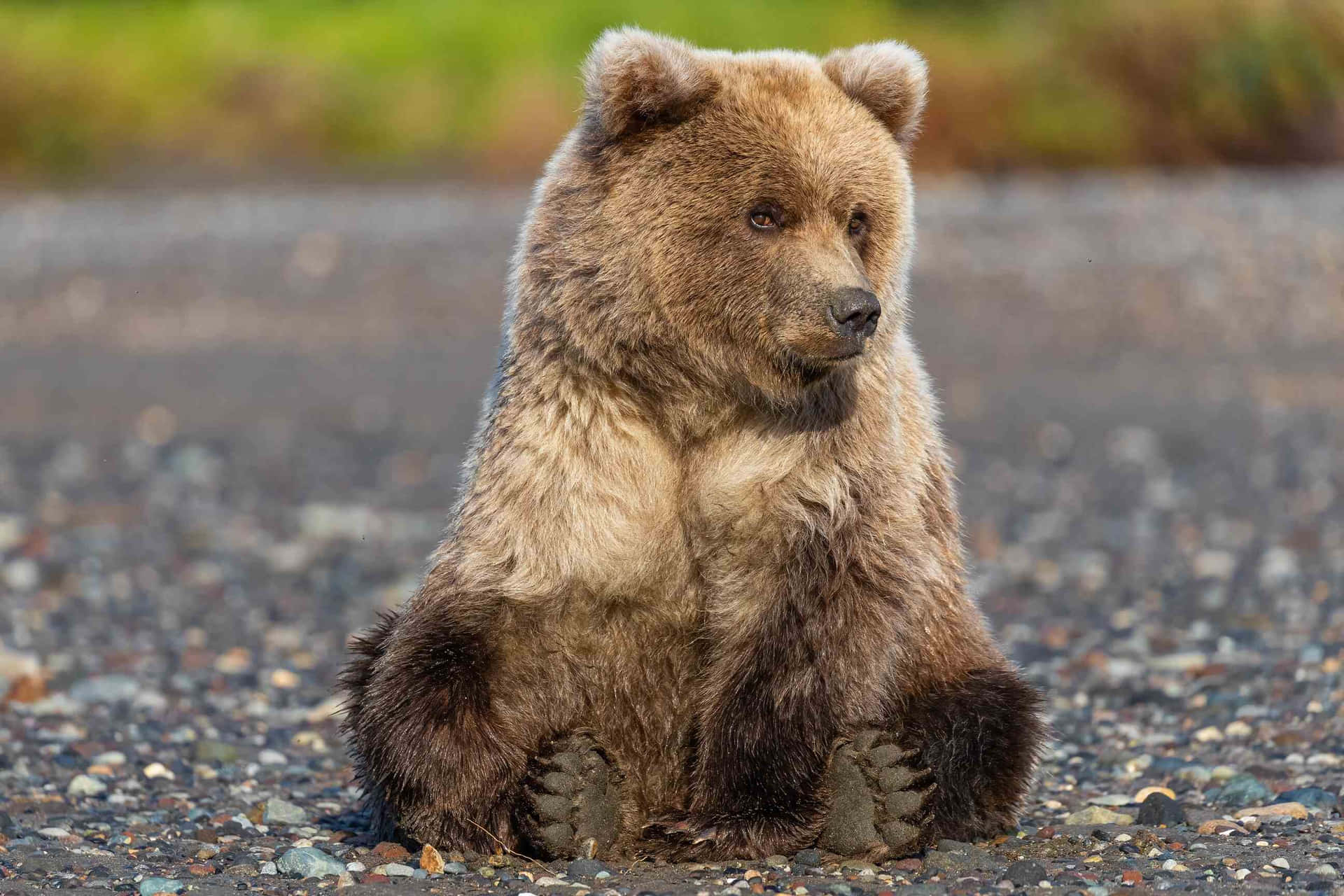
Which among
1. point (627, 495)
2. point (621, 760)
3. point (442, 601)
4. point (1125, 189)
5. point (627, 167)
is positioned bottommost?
point (621, 760)

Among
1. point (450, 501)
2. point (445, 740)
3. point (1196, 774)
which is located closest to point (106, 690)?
point (445, 740)

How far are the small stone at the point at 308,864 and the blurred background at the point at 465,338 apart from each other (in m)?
1.02

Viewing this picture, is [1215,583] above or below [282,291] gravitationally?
below

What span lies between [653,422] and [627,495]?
0.20 m

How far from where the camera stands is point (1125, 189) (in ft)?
71.5

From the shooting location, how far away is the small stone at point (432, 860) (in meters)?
4.43

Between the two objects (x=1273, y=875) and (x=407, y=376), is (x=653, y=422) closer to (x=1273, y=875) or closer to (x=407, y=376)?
(x=1273, y=875)

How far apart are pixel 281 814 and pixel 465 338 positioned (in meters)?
11.5

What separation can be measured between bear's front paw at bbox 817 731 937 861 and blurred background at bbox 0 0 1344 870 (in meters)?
1.24

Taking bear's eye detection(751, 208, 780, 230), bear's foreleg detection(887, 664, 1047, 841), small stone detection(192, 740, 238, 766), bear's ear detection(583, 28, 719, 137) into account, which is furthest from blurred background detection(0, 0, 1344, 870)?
bear's ear detection(583, 28, 719, 137)

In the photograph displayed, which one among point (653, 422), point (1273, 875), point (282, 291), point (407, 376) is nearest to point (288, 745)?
point (653, 422)

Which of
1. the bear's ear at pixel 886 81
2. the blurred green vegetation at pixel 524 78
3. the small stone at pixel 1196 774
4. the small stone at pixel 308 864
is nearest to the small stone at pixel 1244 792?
the small stone at pixel 1196 774

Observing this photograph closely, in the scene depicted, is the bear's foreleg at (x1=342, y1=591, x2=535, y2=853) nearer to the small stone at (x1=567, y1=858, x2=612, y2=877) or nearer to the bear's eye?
the small stone at (x1=567, y1=858, x2=612, y2=877)

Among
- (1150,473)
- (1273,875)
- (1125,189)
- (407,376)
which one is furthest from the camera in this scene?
(1125,189)
